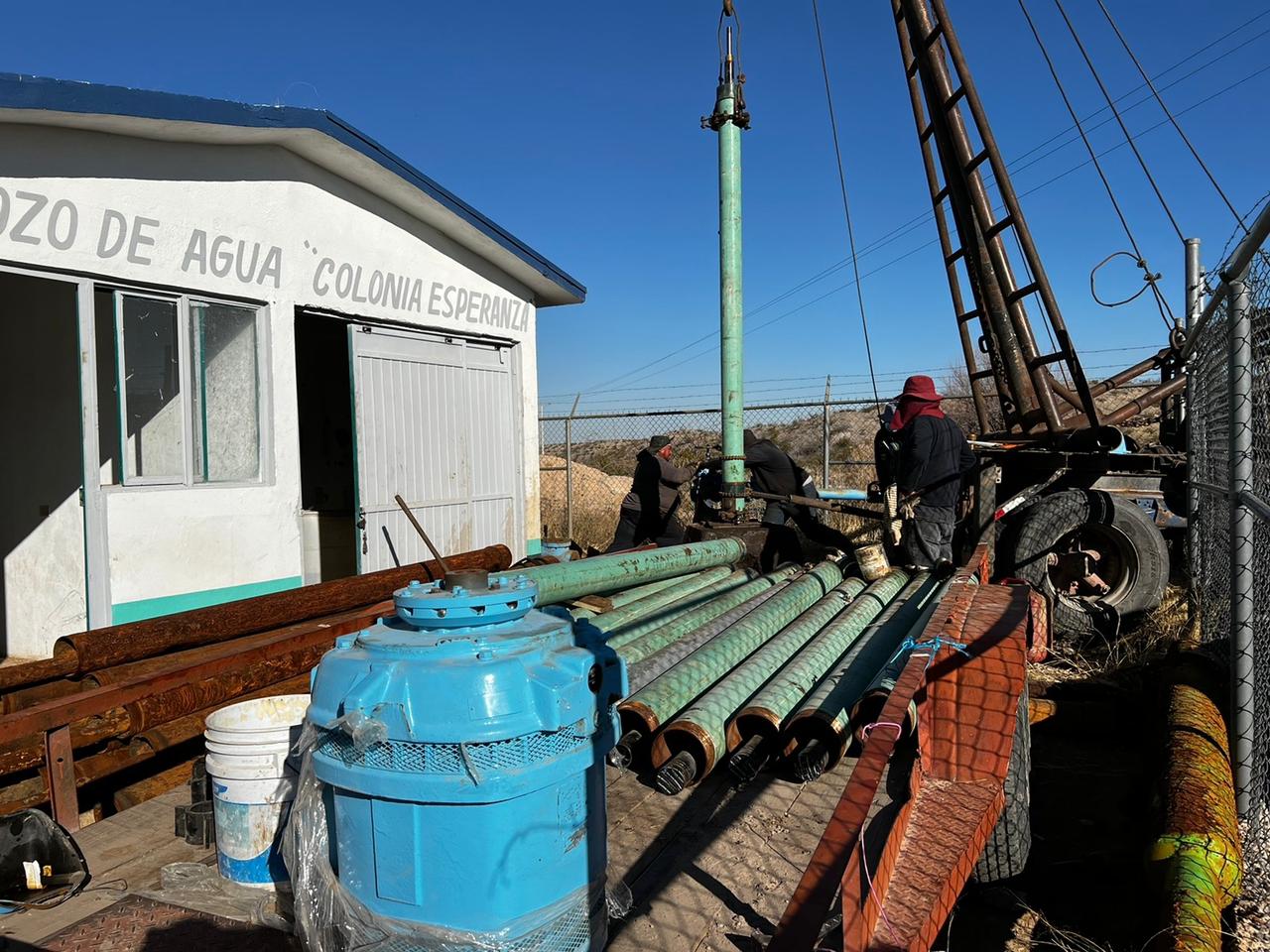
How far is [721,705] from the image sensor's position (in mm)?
4324

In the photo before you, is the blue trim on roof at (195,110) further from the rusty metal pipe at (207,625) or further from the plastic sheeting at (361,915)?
the plastic sheeting at (361,915)

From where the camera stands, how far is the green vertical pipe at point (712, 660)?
165 inches

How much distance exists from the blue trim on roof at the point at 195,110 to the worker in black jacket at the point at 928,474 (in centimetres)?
465

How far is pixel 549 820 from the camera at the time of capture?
2.39 m

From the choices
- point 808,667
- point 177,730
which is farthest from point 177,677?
point 808,667

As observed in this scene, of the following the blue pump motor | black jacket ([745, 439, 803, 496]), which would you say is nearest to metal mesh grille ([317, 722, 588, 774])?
the blue pump motor

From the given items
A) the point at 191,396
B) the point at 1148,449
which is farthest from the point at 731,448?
the point at 191,396

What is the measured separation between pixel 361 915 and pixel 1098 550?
23.6ft

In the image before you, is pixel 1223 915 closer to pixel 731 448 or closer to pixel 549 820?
pixel 549 820

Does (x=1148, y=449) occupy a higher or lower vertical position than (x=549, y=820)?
Answer: higher

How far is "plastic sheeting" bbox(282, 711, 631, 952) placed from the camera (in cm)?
229

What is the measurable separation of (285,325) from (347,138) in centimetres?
158

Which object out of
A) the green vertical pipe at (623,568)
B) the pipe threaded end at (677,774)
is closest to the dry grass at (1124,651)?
the green vertical pipe at (623,568)

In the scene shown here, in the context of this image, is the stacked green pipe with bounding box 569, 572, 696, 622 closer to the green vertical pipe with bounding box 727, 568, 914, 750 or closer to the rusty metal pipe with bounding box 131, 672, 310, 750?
the green vertical pipe with bounding box 727, 568, 914, 750
